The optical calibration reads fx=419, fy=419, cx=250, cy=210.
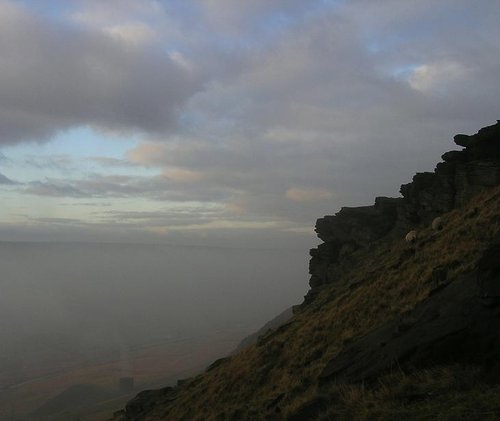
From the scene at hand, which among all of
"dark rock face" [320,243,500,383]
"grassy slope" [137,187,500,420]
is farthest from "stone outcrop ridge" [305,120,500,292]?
"dark rock face" [320,243,500,383]

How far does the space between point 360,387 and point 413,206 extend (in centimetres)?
3456

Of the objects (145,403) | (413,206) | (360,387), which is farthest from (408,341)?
(413,206)

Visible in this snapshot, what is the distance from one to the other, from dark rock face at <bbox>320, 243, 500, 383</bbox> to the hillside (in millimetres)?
32

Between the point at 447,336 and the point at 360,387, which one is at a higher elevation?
the point at 447,336

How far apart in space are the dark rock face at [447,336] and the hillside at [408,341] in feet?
0.11

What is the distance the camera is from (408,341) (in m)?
11.6

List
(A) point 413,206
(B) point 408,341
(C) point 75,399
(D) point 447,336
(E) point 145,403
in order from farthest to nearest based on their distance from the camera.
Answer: (C) point 75,399 < (A) point 413,206 < (E) point 145,403 < (B) point 408,341 < (D) point 447,336

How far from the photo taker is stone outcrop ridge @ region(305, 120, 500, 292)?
36156 mm

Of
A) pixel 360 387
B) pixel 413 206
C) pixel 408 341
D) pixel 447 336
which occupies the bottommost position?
pixel 360 387

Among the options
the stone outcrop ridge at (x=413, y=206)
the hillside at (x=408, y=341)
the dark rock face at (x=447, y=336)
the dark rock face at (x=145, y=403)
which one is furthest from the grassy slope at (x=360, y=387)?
the stone outcrop ridge at (x=413, y=206)

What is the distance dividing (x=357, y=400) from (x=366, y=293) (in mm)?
14233

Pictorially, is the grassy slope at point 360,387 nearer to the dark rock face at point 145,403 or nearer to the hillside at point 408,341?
the hillside at point 408,341

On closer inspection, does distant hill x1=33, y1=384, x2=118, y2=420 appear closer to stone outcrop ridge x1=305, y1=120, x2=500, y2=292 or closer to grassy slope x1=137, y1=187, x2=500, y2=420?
stone outcrop ridge x1=305, y1=120, x2=500, y2=292

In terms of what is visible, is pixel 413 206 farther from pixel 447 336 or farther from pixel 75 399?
pixel 75 399
